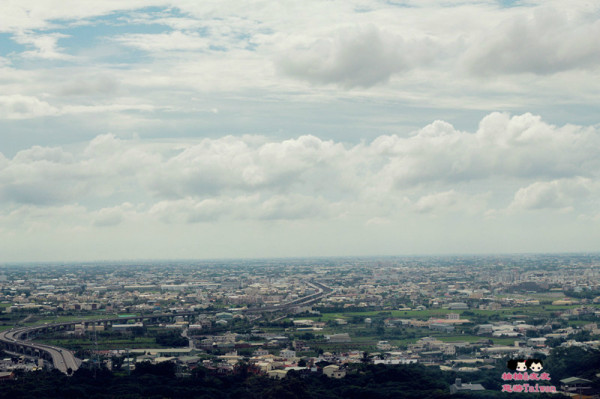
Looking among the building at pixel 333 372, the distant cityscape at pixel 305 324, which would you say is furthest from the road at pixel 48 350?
the building at pixel 333 372

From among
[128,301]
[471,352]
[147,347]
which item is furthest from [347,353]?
[128,301]

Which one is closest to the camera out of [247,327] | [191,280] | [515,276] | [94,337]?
[94,337]

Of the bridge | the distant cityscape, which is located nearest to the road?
the bridge

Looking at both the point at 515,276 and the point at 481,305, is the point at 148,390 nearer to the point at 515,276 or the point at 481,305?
the point at 481,305

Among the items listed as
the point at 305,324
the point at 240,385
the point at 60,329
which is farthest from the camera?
the point at 60,329

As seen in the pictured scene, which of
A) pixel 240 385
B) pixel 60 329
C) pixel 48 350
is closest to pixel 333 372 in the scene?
pixel 240 385

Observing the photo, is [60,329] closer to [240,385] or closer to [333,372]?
[333,372]

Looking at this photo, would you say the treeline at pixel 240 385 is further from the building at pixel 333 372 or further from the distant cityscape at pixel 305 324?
the distant cityscape at pixel 305 324

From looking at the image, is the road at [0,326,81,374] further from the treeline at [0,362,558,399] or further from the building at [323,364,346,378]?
the building at [323,364,346,378]
